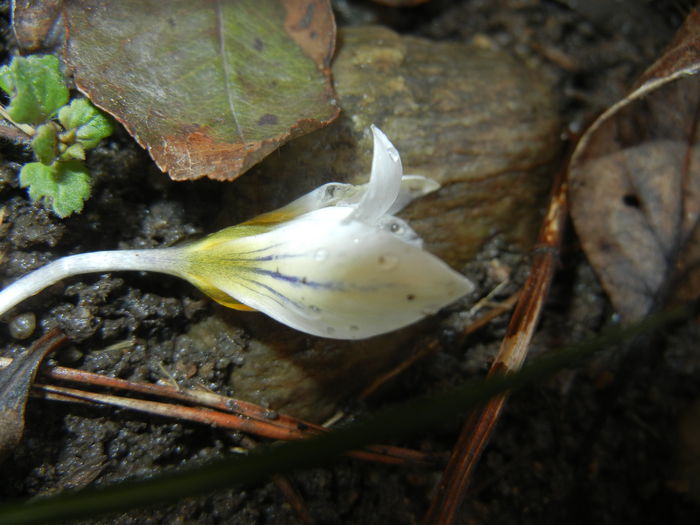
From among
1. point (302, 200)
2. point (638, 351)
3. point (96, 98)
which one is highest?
point (96, 98)

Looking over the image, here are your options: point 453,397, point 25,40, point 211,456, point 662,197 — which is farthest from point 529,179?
point 25,40

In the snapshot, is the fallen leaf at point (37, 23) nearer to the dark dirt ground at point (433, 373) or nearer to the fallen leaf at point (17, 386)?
the dark dirt ground at point (433, 373)

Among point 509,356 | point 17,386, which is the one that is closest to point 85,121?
point 17,386

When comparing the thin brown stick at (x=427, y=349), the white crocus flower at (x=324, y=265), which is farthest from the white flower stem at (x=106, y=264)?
the thin brown stick at (x=427, y=349)

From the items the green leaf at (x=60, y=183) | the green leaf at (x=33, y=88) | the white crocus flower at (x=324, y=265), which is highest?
the green leaf at (x=33, y=88)

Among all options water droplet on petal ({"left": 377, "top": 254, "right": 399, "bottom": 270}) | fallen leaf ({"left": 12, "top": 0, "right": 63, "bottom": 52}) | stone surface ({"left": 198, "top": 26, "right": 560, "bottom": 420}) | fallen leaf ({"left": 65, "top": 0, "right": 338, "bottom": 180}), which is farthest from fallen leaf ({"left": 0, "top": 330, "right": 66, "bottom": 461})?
water droplet on petal ({"left": 377, "top": 254, "right": 399, "bottom": 270})

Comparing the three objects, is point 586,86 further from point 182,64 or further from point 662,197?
point 182,64
